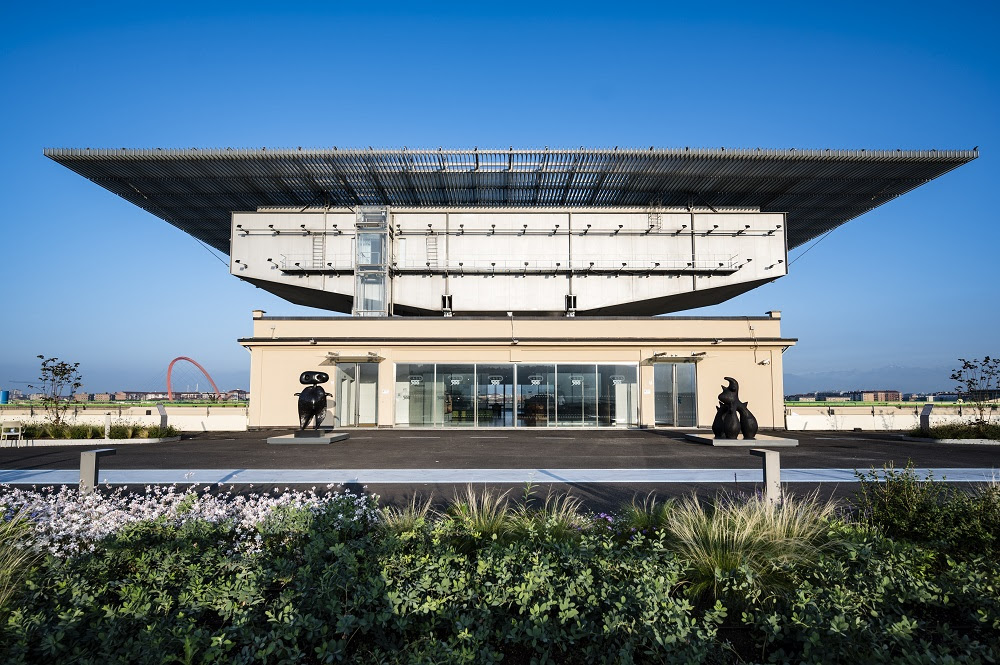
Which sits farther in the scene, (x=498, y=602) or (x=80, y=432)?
(x=80, y=432)

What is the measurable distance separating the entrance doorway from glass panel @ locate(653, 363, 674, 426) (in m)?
13.6

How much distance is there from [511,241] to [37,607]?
32.9 metres

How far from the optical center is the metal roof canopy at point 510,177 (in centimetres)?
3072

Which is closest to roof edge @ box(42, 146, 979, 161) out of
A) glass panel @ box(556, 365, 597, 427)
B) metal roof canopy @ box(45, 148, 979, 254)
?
metal roof canopy @ box(45, 148, 979, 254)

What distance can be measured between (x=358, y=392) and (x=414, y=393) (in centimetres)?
276

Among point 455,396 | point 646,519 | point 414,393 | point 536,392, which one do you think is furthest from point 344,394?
point 646,519

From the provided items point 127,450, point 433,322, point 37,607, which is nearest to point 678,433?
point 433,322

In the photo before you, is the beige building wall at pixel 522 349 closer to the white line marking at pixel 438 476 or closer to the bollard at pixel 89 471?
the white line marking at pixel 438 476

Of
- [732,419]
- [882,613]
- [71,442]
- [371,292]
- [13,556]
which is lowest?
[71,442]

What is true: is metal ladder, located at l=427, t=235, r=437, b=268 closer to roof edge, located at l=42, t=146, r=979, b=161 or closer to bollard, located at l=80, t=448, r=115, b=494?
roof edge, located at l=42, t=146, r=979, b=161

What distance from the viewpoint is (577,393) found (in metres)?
27.6

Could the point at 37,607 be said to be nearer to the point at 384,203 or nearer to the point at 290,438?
the point at 290,438

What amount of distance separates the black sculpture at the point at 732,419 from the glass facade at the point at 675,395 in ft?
24.3

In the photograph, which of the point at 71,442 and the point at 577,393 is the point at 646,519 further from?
the point at 71,442
